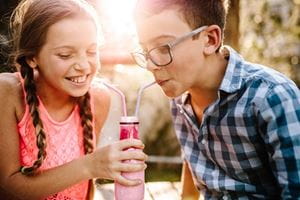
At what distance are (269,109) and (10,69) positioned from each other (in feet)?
4.61

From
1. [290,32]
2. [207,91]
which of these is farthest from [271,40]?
[207,91]

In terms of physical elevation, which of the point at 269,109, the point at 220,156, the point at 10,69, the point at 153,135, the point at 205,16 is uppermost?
the point at 205,16

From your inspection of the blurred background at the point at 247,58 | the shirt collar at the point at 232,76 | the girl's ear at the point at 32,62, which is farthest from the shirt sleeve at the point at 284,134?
the blurred background at the point at 247,58

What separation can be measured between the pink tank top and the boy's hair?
55 cm

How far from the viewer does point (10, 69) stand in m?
2.76

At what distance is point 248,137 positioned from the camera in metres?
2.11

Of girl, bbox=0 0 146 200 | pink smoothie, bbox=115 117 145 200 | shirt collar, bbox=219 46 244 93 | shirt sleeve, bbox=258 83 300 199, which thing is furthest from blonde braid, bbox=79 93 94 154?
shirt sleeve, bbox=258 83 300 199

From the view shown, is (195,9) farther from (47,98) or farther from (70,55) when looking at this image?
(47,98)

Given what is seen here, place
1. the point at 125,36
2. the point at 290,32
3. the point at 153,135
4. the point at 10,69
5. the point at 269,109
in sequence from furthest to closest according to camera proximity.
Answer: the point at 153,135
the point at 290,32
the point at 125,36
the point at 10,69
the point at 269,109

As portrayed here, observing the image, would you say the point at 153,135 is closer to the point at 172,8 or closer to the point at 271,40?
the point at 271,40

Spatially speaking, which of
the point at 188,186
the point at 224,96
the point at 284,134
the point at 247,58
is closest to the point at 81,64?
the point at 224,96

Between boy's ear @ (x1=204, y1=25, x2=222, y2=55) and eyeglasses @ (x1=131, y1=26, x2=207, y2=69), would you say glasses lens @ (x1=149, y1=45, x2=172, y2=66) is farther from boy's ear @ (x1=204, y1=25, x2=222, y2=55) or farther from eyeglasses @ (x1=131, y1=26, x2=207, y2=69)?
boy's ear @ (x1=204, y1=25, x2=222, y2=55)

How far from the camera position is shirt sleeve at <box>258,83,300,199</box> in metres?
1.93

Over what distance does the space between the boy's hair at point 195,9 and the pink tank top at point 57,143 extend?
0.55 m
